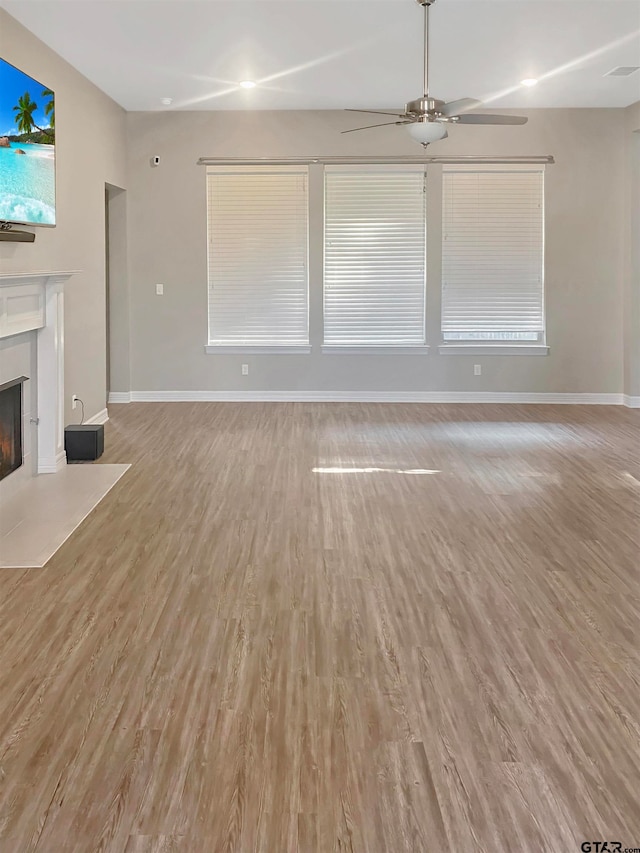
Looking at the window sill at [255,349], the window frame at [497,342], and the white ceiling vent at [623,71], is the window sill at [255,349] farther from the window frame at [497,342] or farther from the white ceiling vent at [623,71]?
the white ceiling vent at [623,71]

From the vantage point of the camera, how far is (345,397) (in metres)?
8.91

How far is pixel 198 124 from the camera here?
336 inches

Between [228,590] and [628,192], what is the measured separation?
6.82 m

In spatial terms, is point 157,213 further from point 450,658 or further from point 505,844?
point 505,844

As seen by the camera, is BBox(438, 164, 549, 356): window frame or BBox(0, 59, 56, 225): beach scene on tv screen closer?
BBox(0, 59, 56, 225): beach scene on tv screen

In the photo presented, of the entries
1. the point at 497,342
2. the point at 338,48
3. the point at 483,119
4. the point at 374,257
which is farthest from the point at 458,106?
the point at 497,342

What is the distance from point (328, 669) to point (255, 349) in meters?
6.27

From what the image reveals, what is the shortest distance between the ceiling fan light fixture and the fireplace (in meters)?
2.91

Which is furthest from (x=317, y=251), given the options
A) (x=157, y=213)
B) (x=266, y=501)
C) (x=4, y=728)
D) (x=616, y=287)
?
(x=4, y=728)

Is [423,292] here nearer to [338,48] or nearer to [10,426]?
[338,48]

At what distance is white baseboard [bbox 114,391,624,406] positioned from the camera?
8891 millimetres

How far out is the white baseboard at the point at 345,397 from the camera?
889cm

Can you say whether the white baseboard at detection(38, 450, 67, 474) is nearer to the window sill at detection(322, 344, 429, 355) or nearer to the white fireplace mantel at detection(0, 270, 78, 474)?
the white fireplace mantel at detection(0, 270, 78, 474)

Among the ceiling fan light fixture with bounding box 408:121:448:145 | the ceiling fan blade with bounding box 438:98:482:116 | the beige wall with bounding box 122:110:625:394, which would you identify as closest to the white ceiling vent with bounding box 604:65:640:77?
the beige wall with bounding box 122:110:625:394
